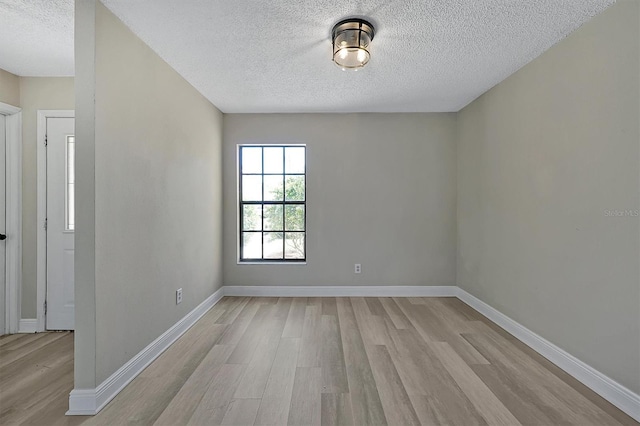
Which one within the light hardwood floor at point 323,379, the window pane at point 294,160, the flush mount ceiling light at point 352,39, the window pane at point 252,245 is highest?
the flush mount ceiling light at point 352,39

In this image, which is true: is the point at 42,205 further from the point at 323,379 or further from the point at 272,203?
the point at 323,379

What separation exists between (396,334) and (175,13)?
3.08m

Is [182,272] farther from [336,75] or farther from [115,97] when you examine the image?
[336,75]

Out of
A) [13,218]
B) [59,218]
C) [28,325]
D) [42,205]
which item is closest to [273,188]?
[59,218]

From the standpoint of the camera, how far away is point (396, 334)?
279cm

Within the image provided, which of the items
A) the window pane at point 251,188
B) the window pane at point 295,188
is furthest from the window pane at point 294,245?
the window pane at point 251,188

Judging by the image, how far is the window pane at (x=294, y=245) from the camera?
4.11 metres

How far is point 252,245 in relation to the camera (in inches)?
164

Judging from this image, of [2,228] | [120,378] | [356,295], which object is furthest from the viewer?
[356,295]

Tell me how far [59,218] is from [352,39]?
10.1 feet

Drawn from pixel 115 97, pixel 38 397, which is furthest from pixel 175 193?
pixel 38 397

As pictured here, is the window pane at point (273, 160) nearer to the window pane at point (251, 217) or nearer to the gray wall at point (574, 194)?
the window pane at point (251, 217)

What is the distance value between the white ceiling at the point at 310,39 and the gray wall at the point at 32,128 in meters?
0.11

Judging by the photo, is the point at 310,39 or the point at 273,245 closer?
the point at 310,39
